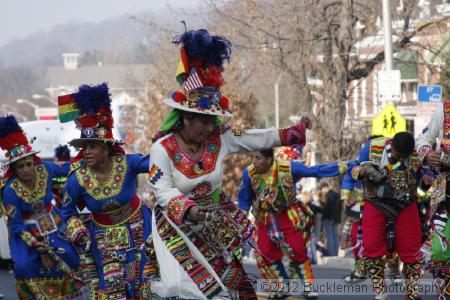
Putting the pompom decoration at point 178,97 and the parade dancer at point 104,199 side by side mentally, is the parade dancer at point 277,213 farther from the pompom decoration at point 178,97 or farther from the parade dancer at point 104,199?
the pompom decoration at point 178,97

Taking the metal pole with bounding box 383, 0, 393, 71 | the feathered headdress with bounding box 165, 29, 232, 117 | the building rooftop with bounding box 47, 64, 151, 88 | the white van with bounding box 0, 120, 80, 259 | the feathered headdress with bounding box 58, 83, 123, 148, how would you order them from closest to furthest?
the feathered headdress with bounding box 165, 29, 232, 117 < the feathered headdress with bounding box 58, 83, 123, 148 < the metal pole with bounding box 383, 0, 393, 71 < the white van with bounding box 0, 120, 80, 259 < the building rooftop with bounding box 47, 64, 151, 88

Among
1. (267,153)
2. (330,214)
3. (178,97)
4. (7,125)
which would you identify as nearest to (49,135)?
(330,214)

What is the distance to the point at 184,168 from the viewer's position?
805 centimetres

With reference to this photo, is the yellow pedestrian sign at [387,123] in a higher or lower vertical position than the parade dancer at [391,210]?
higher

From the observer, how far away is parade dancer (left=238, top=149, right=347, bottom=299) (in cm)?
1307

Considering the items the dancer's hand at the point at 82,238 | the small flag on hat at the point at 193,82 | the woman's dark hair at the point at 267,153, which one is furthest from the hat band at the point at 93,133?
the woman's dark hair at the point at 267,153

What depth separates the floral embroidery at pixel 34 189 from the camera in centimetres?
1139

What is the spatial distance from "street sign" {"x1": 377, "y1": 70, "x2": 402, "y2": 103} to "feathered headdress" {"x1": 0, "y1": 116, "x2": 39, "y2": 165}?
9.04 metres

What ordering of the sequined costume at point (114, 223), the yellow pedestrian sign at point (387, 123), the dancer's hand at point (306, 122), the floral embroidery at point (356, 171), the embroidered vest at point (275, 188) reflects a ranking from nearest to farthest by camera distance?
the dancer's hand at point (306, 122) < the sequined costume at point (114, 223) < the floral embroidery at point (356, 171) < the embroidered vest at point (275, 188) < the yellow pedestrian sign at point (387, 123)

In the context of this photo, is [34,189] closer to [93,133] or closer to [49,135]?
[93,133]

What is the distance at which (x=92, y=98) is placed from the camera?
967 cm

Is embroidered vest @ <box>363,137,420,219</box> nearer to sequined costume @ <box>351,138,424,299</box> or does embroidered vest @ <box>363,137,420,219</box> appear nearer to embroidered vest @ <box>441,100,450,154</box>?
sequined costume @ <box>351,138,424,299</box>

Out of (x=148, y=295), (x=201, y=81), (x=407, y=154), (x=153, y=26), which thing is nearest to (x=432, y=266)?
(x=407, y=154)

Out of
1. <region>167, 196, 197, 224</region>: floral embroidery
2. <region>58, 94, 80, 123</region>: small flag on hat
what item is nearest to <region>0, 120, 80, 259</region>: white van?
<region>58, 94, 80, 123</region>: small flag on hat
